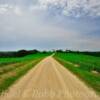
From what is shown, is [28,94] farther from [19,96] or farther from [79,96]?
[79,96]

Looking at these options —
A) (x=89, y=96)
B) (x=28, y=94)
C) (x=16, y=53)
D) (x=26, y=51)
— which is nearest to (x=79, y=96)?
(x=89, y=96)

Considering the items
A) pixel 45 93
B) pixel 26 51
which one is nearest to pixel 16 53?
pixel 26 51

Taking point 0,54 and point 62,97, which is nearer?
point 62,97

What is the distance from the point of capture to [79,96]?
450 inches

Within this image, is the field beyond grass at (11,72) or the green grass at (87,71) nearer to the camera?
the field beyond grass at (11,72)

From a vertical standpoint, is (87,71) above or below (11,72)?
below

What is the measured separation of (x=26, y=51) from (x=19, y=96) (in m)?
169

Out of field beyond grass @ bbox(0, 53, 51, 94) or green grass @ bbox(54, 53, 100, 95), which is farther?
green grass @ bbox(54, 53, 100, 95)

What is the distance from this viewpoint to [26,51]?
17962cm

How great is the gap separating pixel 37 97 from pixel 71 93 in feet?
6.85

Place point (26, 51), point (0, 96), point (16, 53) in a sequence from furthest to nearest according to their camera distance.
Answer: point (26, 51) < point (16, 53) < point (0, 96)

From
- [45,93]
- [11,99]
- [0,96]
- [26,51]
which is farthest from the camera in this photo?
[26,51]

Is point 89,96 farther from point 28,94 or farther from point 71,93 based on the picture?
point 28,94

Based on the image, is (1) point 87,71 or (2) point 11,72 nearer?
(2) point 11,72
